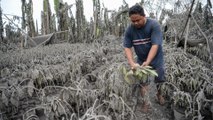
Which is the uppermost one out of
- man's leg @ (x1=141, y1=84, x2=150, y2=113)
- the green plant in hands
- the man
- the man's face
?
the man's face

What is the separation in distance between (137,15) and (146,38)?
396mm

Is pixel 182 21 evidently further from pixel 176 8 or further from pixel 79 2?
pixel 79 2

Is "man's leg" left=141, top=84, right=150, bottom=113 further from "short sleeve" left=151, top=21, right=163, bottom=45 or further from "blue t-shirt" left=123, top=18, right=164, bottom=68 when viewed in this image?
"short sleeve" left=151, top=21, right=163, bottom=45

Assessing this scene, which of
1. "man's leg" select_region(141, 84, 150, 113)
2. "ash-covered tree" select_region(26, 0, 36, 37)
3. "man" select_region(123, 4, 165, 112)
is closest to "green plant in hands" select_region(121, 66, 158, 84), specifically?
"man" select_region(123, 4, 165, 112)

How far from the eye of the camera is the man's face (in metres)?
2.78

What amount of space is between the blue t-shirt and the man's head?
11 centimetres

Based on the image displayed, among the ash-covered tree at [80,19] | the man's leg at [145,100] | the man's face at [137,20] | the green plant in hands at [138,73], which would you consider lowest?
the man's leg at [145,100]

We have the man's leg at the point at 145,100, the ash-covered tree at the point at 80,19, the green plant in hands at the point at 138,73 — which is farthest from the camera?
the ash-covered tree at the point at 80,19

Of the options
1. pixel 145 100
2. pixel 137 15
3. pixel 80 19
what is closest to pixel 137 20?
pixel 137 15

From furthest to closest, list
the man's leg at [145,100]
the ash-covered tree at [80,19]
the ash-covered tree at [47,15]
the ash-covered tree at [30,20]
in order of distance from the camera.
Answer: the ash-covered tree at [30,20] → the ash-covered tree at [80,19] → the ash-covered tree at [47,15] → the man's leg at [145,100]

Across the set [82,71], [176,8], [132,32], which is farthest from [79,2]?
[132,32]

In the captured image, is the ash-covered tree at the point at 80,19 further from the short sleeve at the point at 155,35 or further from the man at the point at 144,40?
the short sleeve at the point at 155,35

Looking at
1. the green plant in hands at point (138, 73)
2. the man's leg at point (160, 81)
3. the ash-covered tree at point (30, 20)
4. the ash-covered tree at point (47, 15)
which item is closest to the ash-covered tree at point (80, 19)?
the ash-covered tree at point (47, 15)

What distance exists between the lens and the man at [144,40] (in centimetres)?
281
